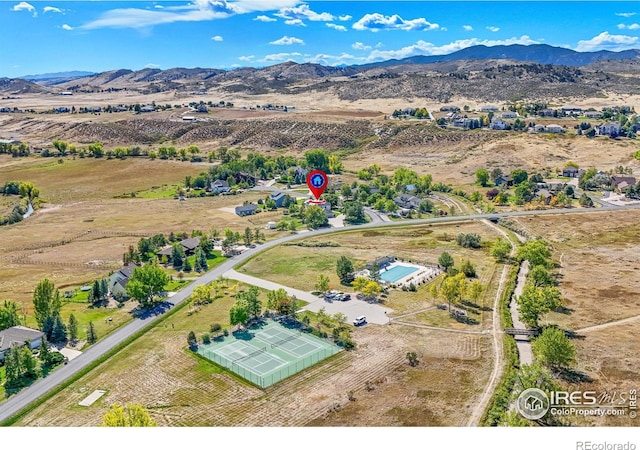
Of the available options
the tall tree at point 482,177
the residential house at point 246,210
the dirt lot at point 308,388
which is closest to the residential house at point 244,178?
the residential house at point 246,210

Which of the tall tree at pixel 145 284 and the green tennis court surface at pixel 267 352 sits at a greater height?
the tall tree at pixel 145 284

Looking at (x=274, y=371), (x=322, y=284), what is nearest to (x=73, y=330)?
(x=274, y=371)

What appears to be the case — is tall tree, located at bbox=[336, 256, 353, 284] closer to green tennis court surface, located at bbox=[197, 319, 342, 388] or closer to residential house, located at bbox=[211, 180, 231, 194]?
green tennis court surface, located at bbox=[197, 319, 342, 388]

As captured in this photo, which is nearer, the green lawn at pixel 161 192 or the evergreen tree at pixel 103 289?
the evergreen tree at pixel 103 289

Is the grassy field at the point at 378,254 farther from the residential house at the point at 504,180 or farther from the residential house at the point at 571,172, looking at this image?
the residential house at the point at 571,172

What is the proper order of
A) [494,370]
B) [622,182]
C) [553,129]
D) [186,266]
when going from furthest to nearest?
[553,129]
[622,182]
[186,266]
[494,370]

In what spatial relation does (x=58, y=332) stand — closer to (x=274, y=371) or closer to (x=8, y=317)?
(x=8, y=317)
